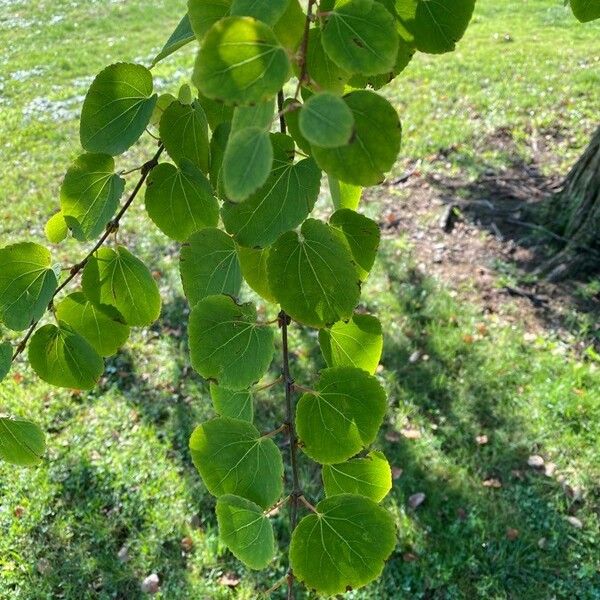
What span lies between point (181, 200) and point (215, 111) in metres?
0.11

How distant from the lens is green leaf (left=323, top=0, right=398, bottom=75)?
0.57 meters

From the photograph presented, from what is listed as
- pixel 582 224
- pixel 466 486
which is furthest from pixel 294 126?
pixel 582 224

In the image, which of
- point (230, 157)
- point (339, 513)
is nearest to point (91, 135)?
point (230, 157)

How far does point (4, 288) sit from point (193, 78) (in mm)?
388

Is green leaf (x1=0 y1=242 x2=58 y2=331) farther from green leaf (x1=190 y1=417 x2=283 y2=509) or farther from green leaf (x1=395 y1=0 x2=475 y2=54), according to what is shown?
green leaf (x1=395 y1=0 x2=475 y2=54)

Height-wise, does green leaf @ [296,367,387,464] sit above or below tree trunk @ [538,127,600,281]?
above

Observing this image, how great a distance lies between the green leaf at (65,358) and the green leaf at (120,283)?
57 mm

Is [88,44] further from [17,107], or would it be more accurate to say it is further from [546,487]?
[546,487]

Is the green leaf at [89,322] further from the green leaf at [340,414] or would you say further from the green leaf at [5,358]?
the green leaf at [340,414]

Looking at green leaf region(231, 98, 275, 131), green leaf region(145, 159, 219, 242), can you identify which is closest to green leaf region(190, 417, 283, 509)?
green leaf region(145, 159, 219, 242)

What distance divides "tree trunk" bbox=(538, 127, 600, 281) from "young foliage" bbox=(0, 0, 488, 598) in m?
3.47

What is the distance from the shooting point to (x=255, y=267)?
75cm

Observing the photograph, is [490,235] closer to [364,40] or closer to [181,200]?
[181,200]

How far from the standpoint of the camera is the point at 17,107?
23.8ft
